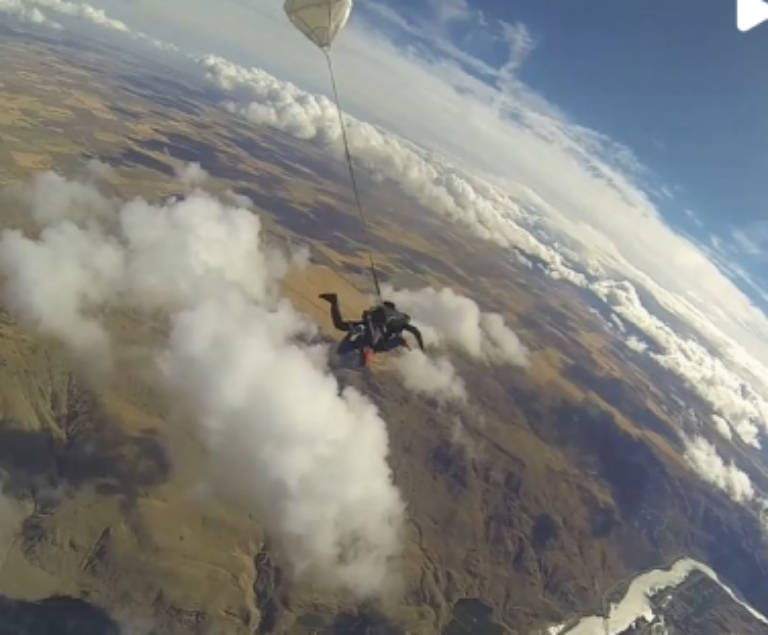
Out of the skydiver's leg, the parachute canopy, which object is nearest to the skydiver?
the skydiver's leg

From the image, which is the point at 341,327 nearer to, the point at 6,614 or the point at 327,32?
the point at 327,32

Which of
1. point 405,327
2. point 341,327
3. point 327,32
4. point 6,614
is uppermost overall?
point 327,32

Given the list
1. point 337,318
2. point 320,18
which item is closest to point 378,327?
point 337,318

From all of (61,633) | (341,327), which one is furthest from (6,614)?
(341,327)

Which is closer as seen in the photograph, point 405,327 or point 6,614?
point 405,327

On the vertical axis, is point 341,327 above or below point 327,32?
below

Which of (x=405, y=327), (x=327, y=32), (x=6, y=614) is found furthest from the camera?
(x=6, y=614)

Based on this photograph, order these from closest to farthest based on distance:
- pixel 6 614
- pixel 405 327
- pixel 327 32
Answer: pixel 405 327
pixel 327 32
pixel 6 614
